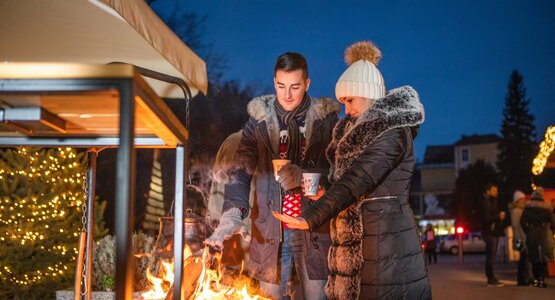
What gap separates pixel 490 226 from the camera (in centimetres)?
1477

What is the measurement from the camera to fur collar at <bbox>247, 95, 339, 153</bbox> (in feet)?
17.1

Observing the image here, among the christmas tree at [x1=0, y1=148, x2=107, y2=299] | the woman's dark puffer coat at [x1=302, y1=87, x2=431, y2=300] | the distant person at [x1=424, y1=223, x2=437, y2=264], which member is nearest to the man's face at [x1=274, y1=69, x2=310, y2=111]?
the woman's dark puffer coat at [x1=302, y1=87, x2=431, y2=300]

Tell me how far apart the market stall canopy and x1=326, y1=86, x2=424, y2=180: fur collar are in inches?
61.2

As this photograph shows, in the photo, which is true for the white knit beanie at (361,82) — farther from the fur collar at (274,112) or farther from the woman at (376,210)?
the fur collar at (274,112)

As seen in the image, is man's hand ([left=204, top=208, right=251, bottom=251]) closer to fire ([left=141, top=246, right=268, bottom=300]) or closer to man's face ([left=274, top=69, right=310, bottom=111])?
fire ([left=141, top=246, right=268, bottom=300])

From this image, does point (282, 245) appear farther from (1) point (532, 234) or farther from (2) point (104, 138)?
(1) point (532, 234)

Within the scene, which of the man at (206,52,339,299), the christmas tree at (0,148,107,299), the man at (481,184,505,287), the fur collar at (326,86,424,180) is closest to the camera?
the fur collar at (326,86,424,180)

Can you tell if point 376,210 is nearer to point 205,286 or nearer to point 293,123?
point 293,123

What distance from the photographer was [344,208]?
4.05 meters

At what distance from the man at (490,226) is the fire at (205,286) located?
33.5ft

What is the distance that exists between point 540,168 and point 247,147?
13624 mm

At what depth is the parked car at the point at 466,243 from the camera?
44.6 meters

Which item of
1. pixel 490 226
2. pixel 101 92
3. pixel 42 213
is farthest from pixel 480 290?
pixel 101 92

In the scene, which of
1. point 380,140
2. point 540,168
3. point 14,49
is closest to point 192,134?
point 540,168
